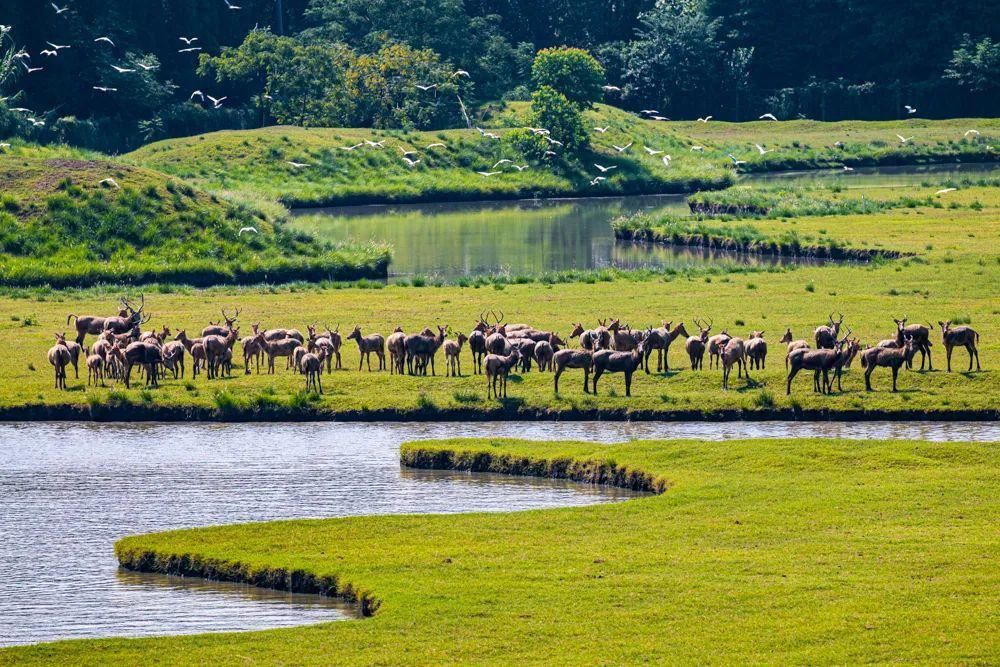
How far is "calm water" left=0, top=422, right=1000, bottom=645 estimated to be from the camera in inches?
1055

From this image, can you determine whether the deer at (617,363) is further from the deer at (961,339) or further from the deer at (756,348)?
the deer at (961,339)

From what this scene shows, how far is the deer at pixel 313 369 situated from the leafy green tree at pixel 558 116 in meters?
78.3

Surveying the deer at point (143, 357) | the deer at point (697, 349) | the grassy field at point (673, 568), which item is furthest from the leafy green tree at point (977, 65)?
the grassy field at point (673, 568)

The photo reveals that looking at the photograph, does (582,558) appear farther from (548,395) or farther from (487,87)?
(487,87)

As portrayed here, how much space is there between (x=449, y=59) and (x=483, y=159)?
15894mm

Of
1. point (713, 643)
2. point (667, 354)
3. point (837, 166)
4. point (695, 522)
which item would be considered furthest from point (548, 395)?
point (837, 166)

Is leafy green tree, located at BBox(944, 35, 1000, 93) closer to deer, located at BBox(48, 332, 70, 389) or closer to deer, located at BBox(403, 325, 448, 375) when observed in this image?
deer, located at BBox(403, 325, 448, 375)

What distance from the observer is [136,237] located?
71250mm

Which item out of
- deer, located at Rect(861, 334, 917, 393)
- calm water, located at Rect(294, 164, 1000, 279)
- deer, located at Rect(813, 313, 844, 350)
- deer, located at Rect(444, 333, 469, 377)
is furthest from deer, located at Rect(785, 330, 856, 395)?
calm water, located at Rect(294, 164, 1000, 279)

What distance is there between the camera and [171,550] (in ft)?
96.1

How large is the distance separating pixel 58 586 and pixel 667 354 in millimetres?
20727

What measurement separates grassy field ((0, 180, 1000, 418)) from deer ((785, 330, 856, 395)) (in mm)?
432

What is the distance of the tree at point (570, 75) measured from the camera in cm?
12000

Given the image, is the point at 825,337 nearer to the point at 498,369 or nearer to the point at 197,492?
the point at 498,369
